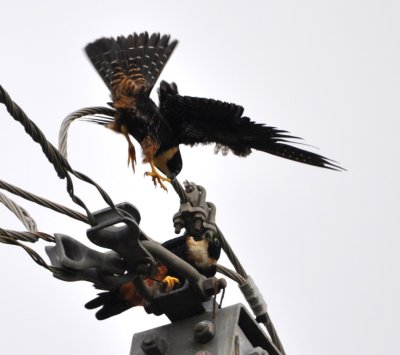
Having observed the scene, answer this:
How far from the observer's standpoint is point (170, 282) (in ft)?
12.6

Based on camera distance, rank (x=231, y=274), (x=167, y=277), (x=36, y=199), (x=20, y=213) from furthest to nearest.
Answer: (x=231, y=274) < (x=20, y=213) < (x=167, y=277) < (x=36, y=199)

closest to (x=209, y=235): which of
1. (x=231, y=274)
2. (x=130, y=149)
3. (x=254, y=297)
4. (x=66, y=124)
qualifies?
(x=231, y=274)

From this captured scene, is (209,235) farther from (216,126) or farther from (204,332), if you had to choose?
(216,126)

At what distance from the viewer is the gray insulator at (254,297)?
4609 mm

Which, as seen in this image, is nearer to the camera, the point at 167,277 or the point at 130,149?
the point at 167,277

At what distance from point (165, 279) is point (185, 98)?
3.29m

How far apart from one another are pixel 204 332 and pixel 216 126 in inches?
151

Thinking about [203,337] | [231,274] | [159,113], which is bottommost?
[203,337]

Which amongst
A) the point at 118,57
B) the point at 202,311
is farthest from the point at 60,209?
the point at 118,57

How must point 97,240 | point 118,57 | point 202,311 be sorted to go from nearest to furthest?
point 97,240
point 202,311
point 118,57

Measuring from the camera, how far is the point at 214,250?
4.41 meters

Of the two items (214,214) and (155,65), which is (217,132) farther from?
(214,214)

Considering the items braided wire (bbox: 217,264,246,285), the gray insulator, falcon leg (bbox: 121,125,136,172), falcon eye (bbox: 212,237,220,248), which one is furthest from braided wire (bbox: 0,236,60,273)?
falcon leg (bbox: 121,125,136,172)

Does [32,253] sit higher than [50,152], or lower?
lower
